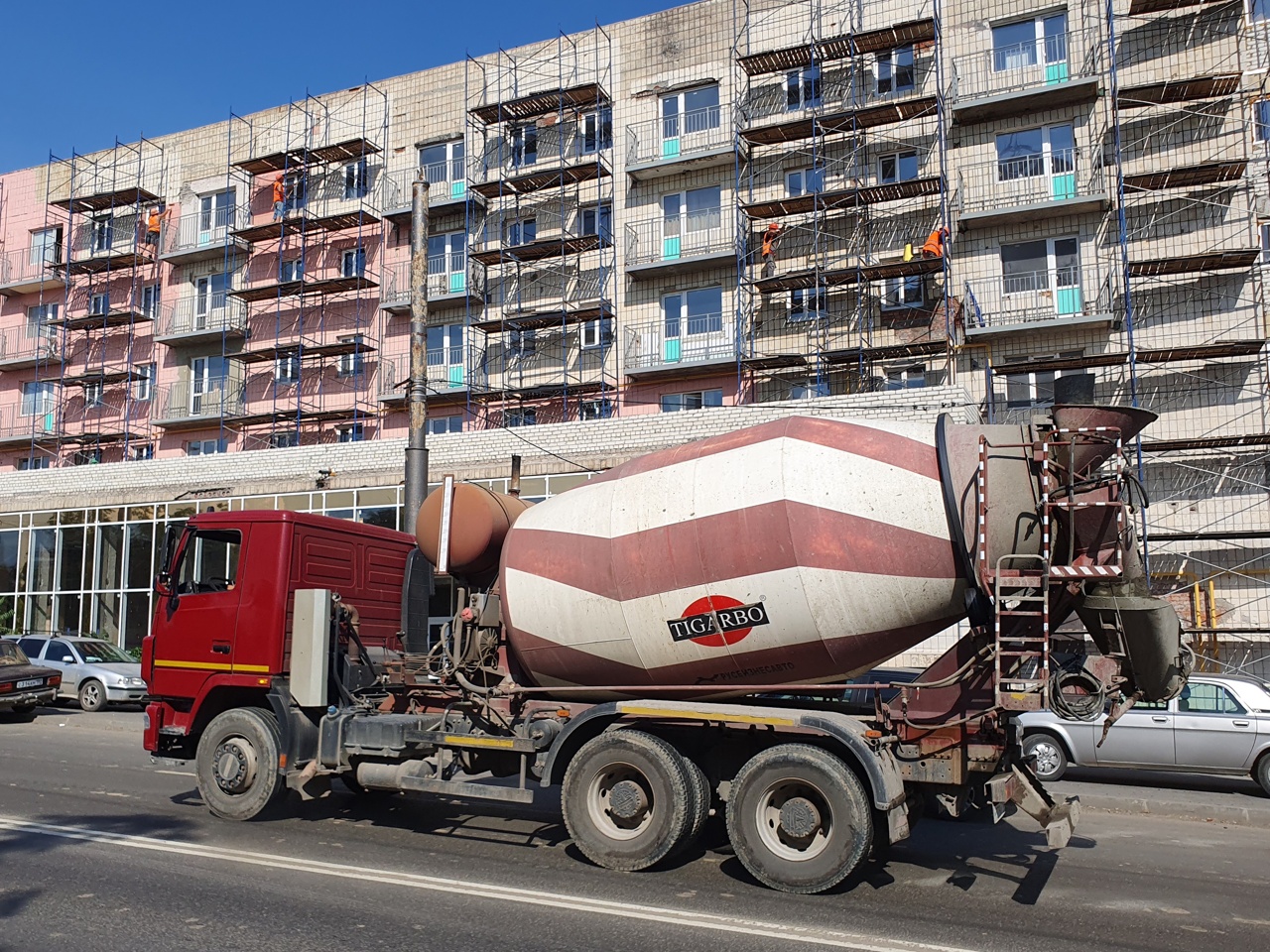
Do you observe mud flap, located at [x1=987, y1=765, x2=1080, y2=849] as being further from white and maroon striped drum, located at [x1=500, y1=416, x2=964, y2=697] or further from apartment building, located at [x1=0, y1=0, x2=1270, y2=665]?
apartment building, located at [x1=0, y1=0, x2=1270, y2=665]

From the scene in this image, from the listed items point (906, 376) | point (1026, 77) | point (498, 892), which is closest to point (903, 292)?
point (906, 376)

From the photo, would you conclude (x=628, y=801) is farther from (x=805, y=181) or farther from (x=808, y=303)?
(x=805, y=181)

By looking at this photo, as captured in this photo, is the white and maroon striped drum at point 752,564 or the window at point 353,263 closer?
the white and maroon striped drum at point 752,564

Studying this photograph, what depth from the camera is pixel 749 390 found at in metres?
29.7

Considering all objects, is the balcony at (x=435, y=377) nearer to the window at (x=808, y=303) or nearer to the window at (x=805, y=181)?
the window at (x=808, y=303)

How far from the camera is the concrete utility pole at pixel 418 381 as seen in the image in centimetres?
1684

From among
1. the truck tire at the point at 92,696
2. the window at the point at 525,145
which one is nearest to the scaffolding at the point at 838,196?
the window at the point at 525,145

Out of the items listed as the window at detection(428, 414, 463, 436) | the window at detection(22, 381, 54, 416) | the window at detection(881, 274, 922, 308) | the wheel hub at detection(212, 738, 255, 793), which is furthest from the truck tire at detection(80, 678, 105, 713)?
the window at detection(22, 381, 54, 416)

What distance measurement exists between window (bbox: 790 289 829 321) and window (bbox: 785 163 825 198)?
2.74 metres

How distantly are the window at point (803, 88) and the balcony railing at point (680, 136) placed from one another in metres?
1.80

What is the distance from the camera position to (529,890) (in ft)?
22.9

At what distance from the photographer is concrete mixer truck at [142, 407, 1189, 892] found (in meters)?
7.03

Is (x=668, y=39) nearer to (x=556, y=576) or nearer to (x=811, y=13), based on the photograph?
(x=811, y=13)

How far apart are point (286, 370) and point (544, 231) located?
11.4 m
